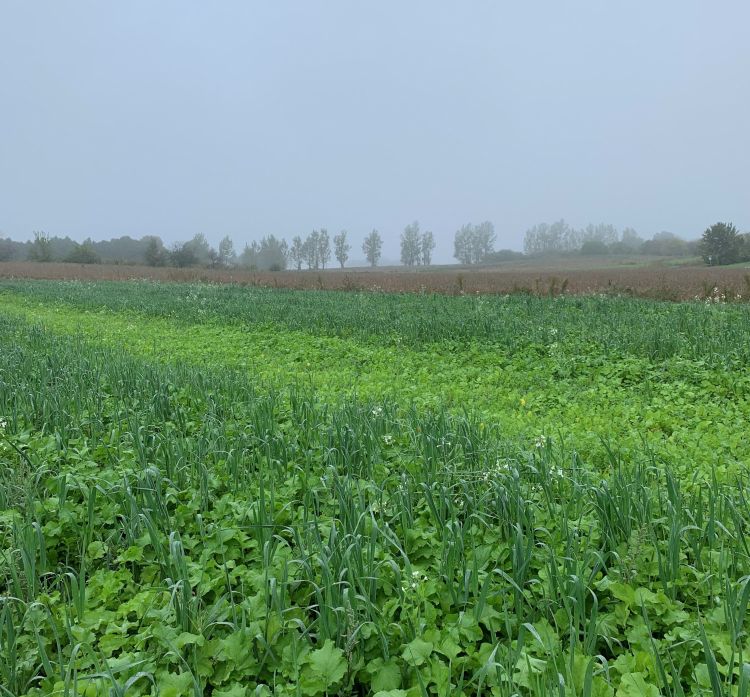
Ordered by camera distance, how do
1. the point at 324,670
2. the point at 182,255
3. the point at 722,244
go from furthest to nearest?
the point at 182,255 → the point at 722,244 → the point at 324,670

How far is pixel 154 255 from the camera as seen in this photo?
Result: 68.7 metres

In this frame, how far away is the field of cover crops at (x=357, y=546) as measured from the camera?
1924mm

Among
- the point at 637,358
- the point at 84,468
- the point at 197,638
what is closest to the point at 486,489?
the point at 197,638

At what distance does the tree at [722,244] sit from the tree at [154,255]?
65.5 metres

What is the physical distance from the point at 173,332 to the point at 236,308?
126 inches

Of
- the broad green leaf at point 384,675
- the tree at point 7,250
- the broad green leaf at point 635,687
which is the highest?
the tree at point 7,250

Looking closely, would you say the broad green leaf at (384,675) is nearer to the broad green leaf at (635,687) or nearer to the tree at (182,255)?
the broad green leaf at (635,687)

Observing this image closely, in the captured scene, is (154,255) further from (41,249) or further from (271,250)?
(271,250)

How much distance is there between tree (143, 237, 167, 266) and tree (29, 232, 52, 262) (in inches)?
715

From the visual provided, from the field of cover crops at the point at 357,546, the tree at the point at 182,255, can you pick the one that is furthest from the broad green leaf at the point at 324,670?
the tree at the point at 182,255

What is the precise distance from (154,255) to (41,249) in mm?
23035

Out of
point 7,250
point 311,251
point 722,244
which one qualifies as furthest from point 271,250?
point 722,244

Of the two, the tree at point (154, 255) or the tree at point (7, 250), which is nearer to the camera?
the tree at point (154, 255)

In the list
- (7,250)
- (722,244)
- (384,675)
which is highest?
(7,250)
